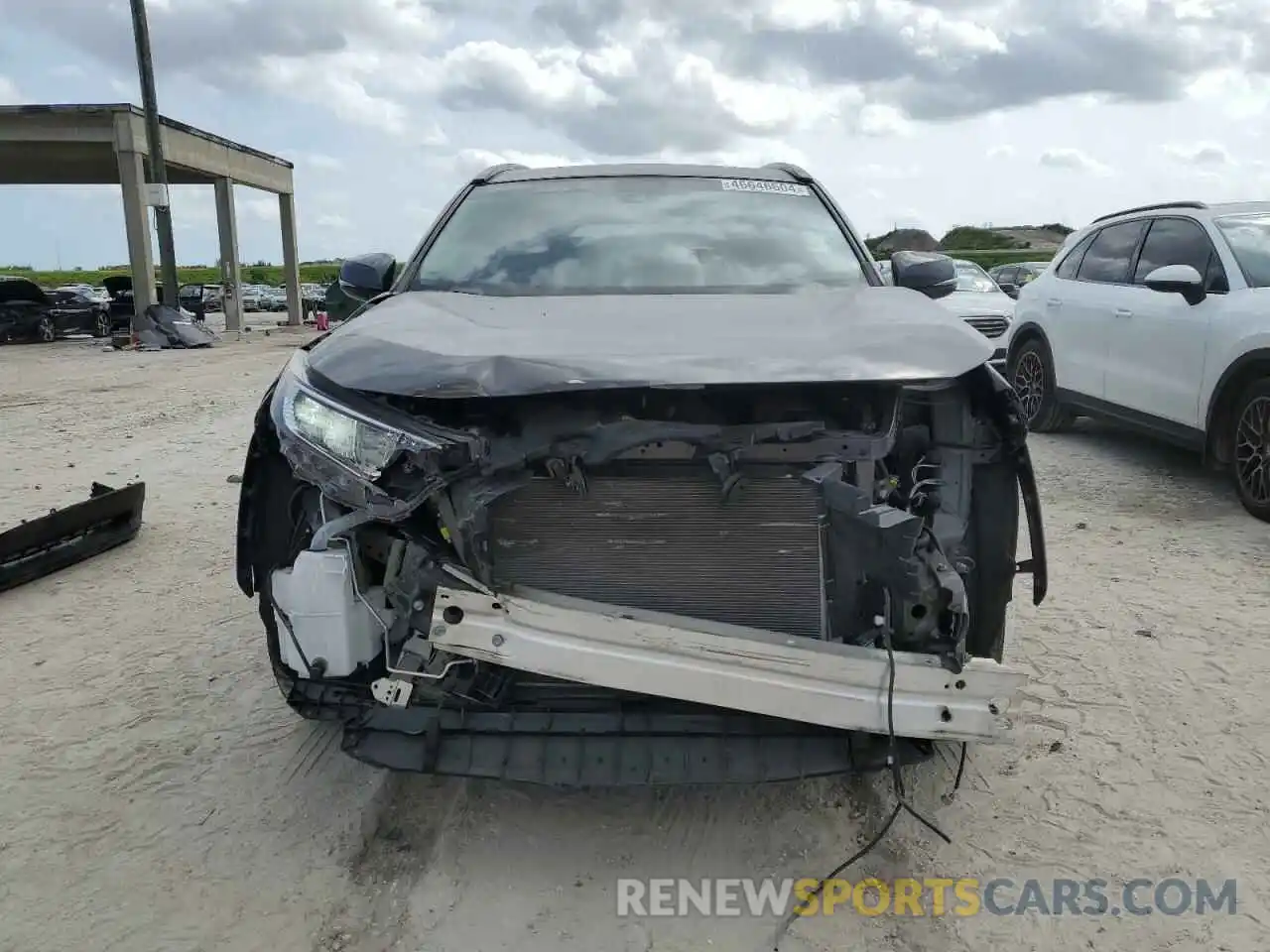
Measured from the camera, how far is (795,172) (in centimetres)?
440

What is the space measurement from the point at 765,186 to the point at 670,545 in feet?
7.36


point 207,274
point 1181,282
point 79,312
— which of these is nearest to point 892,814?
point 1181,282

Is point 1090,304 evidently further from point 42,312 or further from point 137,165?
point 42,312

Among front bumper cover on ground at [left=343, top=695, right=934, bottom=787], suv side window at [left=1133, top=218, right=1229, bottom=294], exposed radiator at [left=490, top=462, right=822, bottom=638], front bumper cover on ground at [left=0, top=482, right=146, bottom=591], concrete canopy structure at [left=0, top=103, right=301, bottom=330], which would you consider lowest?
front bumper cover on ground at [left=0, top=482, right=146, bottom=591]

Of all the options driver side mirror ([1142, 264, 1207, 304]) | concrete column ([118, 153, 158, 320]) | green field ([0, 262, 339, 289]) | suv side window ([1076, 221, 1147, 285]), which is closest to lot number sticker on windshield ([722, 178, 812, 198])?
driver side mirror ([1142, 264, 1207, 304])

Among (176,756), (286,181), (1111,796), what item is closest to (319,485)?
(176,756)

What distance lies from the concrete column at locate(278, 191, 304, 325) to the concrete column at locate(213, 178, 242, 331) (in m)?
3.42

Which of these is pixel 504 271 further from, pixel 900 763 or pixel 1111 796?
pixel 1111 796

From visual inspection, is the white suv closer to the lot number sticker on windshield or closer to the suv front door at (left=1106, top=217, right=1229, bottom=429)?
the suv front door at (left=1106, top=217, right=1229, bottom=429)

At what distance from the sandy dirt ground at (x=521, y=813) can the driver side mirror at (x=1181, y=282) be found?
7.34 ft

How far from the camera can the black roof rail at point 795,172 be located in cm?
426

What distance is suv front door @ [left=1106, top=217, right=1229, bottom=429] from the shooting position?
6.03 meters

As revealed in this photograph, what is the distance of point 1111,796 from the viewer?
→ 9.23 ft

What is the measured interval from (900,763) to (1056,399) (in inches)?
251
